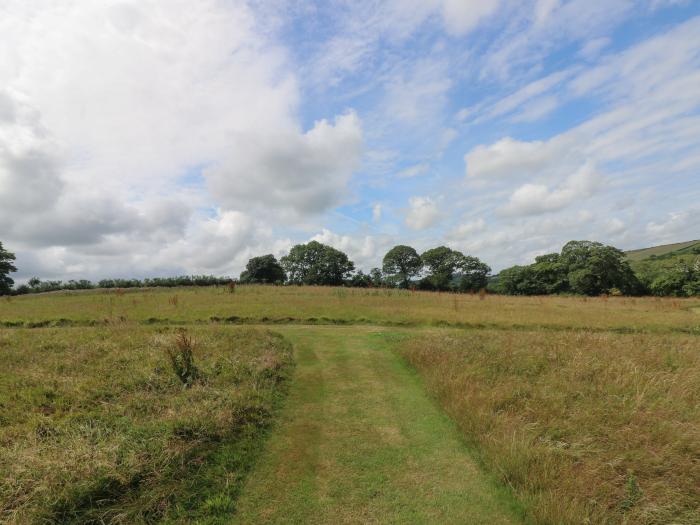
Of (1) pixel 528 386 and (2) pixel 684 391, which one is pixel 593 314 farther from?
(1) pixel 528 386

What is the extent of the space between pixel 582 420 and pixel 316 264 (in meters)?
60.4

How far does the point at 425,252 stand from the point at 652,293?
119 feet

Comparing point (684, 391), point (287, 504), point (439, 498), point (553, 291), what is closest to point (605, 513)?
point (439, 498)

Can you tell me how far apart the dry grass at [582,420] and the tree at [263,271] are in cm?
5656

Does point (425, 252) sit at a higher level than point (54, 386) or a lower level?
higher

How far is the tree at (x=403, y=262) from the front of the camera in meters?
65.4

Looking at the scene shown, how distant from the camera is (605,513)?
380cm

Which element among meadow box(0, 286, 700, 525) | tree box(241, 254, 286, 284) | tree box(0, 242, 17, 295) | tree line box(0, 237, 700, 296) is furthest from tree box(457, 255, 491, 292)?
tree box(0, 242, 17, 295)

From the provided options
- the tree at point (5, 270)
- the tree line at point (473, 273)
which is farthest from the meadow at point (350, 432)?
the tree at point (5, 270)

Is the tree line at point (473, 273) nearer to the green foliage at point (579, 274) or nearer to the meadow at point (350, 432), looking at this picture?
the green foliage at point (579, 274)

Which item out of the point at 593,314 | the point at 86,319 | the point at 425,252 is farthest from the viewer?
the point at 425,252

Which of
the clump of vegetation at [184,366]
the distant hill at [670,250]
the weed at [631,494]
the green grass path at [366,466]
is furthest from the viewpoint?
the distant hill at [670,250]

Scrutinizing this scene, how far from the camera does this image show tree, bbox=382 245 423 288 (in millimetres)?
65375

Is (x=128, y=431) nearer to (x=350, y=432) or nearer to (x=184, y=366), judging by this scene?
(x=184, y=366)
